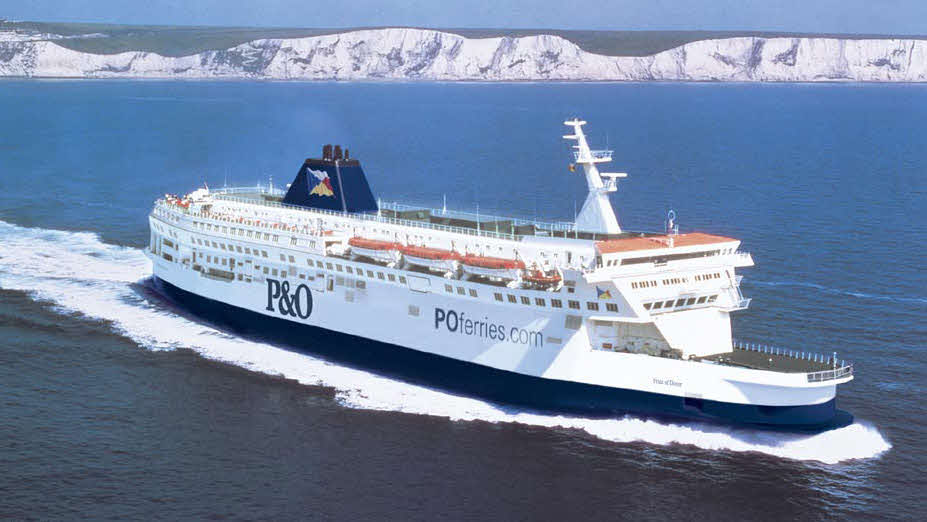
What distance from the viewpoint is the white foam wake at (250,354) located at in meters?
32.6

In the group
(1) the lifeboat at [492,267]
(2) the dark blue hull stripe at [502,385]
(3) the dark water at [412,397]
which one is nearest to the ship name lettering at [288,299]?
(2) the dark blue hull stripe at [502,385]

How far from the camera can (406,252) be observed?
3947cm

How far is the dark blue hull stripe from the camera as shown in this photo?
1294 inches

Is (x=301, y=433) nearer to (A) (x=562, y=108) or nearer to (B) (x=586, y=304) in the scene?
(B) (x=586, y=304)

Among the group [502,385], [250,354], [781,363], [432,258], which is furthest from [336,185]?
[781,363]

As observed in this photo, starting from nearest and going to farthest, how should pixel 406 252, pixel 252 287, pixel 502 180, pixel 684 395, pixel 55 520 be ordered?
pixel 55 520
pixel 684 395
pixel 406 252
pixel 252 287
pixel 502 180

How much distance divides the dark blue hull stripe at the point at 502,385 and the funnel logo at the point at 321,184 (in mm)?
6844

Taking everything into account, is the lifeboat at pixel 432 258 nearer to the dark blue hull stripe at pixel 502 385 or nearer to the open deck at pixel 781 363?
the dark blue hull stripe at pixel 502 385

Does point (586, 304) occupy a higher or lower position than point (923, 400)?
higher

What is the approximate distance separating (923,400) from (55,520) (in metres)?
28.6

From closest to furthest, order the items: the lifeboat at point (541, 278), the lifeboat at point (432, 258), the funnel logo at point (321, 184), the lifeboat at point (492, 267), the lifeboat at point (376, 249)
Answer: the lifeboat at point (541, 278)
the lifeboat at point (492, 267)
the lifeboat at point (432, 258)
the lifeboat at point (376, 249)
the funnel logo at point (321, 184)

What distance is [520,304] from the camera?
35.9 meters

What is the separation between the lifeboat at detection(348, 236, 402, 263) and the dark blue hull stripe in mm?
3377

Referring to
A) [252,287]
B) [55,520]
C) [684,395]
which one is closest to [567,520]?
[684,395]
